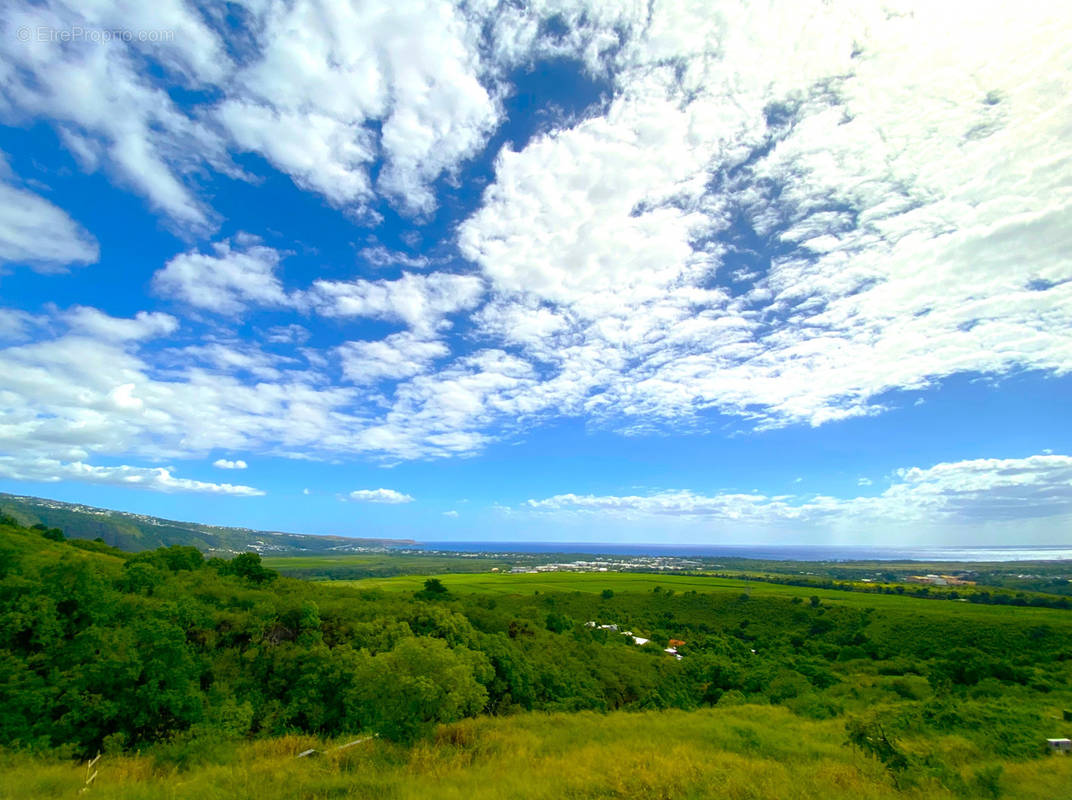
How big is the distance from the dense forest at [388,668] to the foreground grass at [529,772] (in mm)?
842

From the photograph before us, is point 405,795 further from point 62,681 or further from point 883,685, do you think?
point 883,685

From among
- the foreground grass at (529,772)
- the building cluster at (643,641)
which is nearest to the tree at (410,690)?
the foreground grass at (529,772)

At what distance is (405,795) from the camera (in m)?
10.6

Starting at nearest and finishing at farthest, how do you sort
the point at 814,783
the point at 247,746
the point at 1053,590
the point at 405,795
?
1. the point at 405,795
2. the point at 814,783
3. the point at 247,746
4. the point at 1053,590

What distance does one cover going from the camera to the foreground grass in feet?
35.8

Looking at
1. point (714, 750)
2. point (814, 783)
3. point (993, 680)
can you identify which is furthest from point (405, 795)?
point (993, 680)

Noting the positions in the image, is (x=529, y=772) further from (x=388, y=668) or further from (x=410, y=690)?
(x=388, y=668)

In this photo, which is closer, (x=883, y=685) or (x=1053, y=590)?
(x=883, y=685)

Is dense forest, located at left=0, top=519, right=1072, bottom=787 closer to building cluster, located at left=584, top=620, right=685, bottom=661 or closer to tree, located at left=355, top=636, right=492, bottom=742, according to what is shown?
tree, located at left=355, top=636, right=492, bottom=742

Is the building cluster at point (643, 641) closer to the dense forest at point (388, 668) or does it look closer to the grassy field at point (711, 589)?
the dense forest at point (388, 668)

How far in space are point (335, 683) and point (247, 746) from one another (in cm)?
982

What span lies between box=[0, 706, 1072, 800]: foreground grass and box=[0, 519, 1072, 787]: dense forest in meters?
0.84

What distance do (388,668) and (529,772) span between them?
18.3 ft

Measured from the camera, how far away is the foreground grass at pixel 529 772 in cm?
1091
